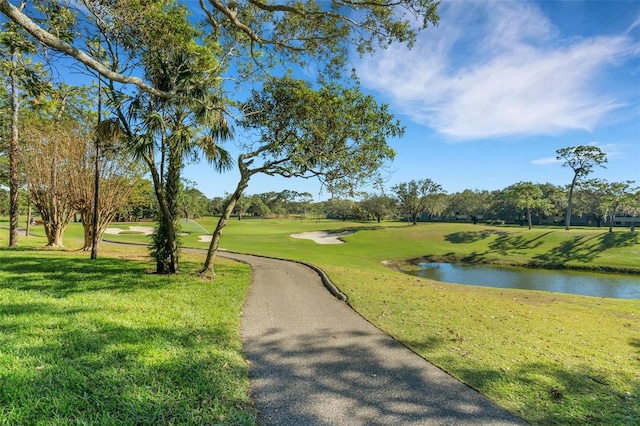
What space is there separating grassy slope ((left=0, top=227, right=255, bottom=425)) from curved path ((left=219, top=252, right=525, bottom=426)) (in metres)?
0.37

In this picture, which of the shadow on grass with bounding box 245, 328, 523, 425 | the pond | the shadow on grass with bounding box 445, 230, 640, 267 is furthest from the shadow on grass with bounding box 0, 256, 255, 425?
the shadow on grass with bounding box 445, 230, 640, 267

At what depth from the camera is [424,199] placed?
5331 cm

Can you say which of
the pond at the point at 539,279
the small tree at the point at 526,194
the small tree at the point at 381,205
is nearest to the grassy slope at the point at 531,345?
the pond at the point at 539,279

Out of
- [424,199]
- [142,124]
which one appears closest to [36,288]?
[142,124]

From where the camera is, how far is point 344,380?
12.9ft

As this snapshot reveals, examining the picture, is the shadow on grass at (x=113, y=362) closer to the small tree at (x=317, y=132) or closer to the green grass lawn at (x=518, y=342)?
the green grass lawn at (x=518, y=342)

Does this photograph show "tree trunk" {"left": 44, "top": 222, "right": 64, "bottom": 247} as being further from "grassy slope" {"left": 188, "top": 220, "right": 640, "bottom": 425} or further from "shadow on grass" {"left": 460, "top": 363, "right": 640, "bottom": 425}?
"shadow on grass" {"left": 460, "top": 363, "right": 640, "bottom": 425}

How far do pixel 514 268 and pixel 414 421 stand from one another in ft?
85.0

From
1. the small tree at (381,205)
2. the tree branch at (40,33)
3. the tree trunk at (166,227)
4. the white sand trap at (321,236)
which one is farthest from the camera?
the small tree at (381,205)

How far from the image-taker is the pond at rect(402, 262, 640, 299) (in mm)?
17859

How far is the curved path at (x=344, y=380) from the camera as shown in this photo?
3.21 m

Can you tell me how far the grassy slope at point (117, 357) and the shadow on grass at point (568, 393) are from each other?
322 centimetres

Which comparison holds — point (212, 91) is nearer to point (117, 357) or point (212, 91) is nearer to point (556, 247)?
point (117, 357)

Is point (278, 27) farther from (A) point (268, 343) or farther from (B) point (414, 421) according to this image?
(B) point (414, 421)
